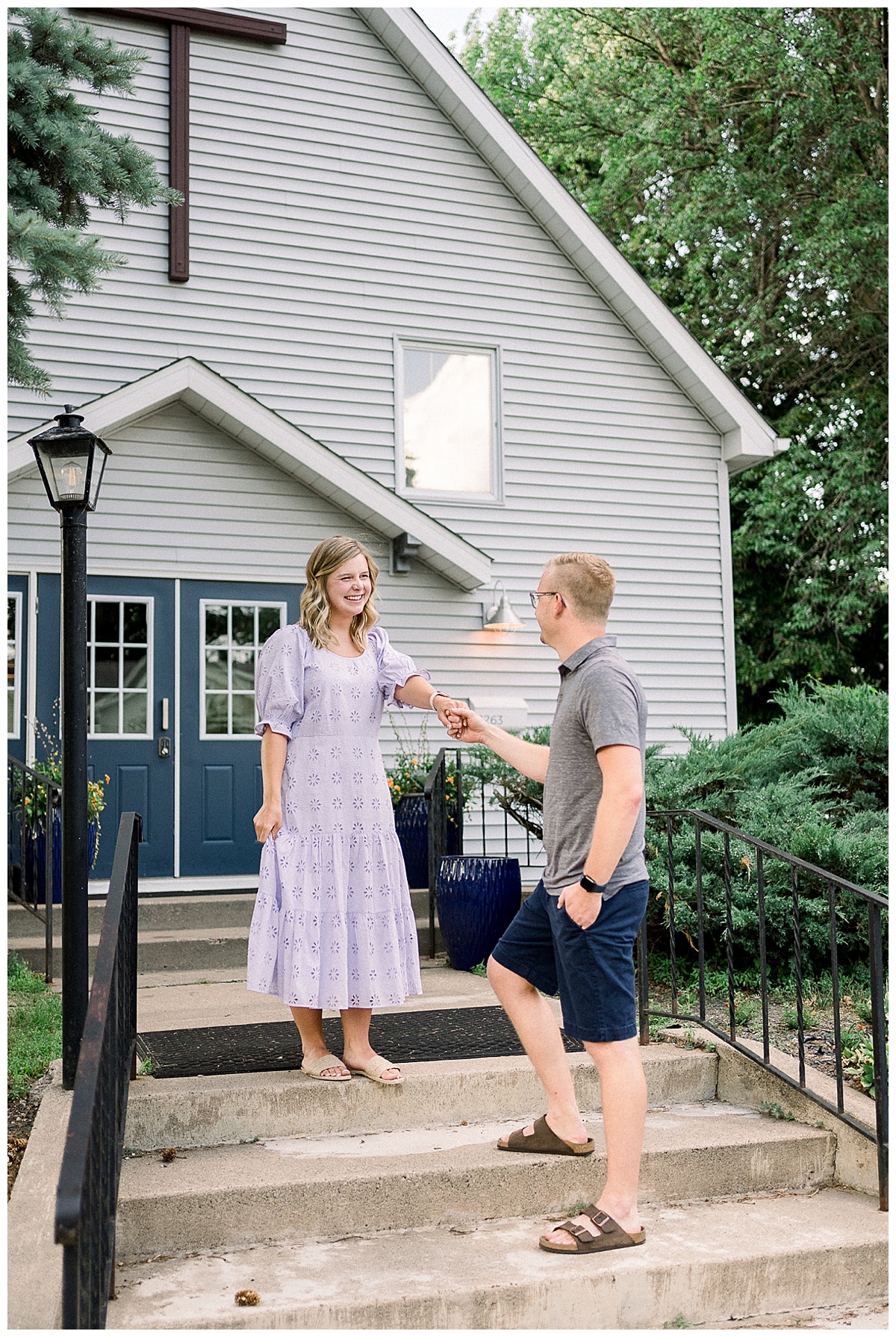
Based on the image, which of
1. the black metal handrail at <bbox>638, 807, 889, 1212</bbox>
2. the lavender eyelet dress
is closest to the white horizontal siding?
the lavender eyelet dress

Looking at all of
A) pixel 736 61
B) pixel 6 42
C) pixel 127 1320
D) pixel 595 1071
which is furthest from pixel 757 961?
pixel 736 61

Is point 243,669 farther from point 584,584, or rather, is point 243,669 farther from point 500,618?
point 584,584

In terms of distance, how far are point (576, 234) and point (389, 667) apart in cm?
754

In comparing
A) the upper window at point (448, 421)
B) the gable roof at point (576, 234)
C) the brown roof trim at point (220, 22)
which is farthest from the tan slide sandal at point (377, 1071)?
the brown roof trim at point (220, 22)

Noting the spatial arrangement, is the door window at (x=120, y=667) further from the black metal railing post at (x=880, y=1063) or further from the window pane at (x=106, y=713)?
the black metal railing post at (x=880, y=1063)

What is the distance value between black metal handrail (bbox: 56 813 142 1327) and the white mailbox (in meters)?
5.75

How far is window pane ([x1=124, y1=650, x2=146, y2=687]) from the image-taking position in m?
8.65

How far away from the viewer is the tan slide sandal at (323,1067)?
407 cm

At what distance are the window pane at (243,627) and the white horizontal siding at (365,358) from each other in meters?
0.31

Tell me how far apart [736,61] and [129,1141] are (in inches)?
656

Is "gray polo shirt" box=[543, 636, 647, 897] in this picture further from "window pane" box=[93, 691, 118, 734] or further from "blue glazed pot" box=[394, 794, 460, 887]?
"window pane" box=[93, 691, 118, 734]

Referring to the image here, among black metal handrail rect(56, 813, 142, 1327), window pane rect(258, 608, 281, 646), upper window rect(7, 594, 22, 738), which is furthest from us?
window pane rect(258, 608, 281, 646)

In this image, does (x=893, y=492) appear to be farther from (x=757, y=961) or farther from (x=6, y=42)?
(x=6, y=42)

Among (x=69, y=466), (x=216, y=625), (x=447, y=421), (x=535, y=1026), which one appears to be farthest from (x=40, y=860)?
(x=447, y=421)
